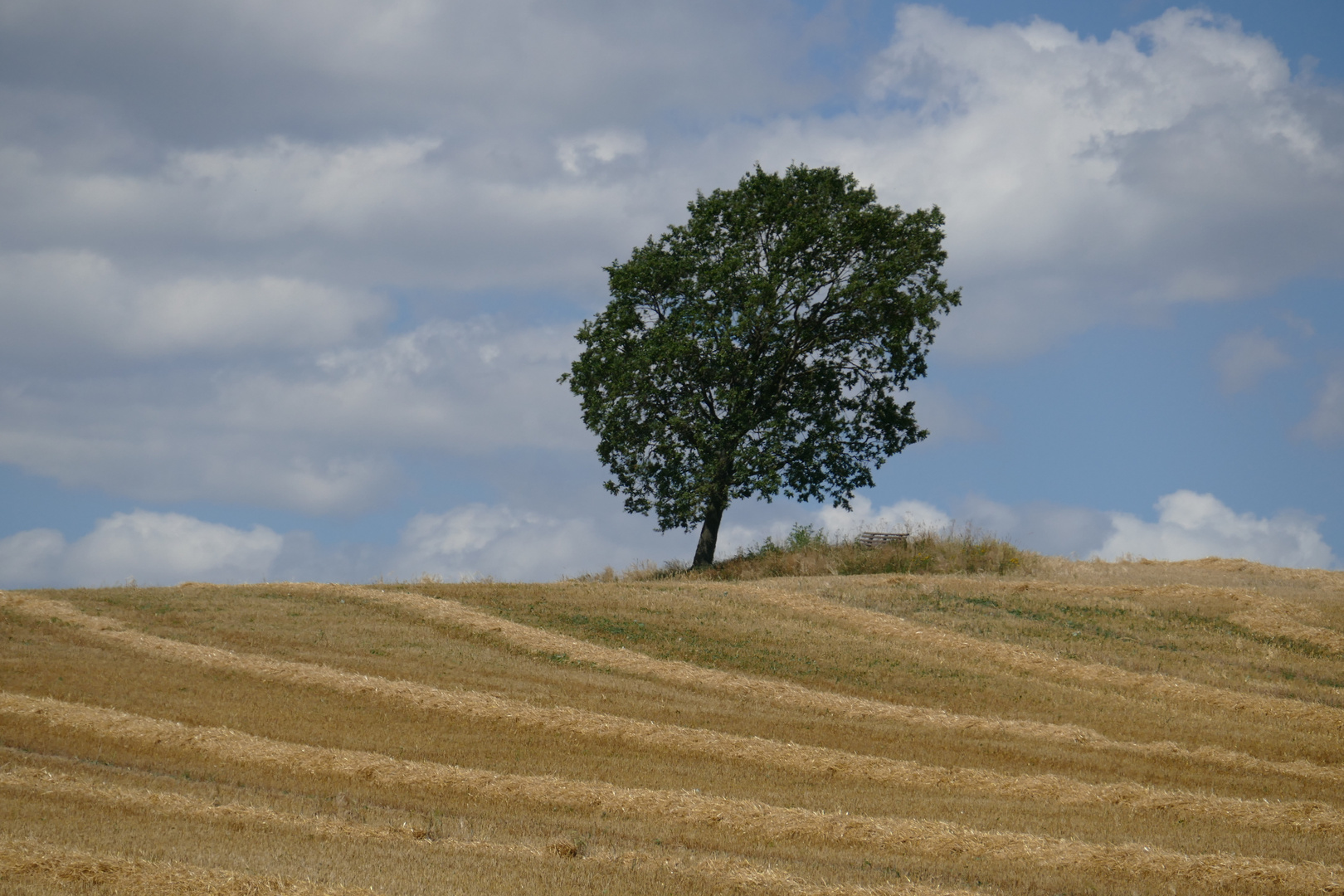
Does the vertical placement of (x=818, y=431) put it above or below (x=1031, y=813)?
above

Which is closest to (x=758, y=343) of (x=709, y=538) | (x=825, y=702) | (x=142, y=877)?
(x=709, y=538)

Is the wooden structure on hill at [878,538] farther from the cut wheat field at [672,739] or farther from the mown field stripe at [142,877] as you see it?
the mown field stripe at [142,877]

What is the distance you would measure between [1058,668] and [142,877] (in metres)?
20.9

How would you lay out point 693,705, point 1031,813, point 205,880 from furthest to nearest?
1. point 693,705
2. point 1031,813
3. point 205,880

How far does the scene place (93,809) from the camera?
492 inches

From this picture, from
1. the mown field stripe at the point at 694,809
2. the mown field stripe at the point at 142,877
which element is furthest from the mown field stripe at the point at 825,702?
the mown field stripe at the point at 142,877

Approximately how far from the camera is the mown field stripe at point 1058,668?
22.5 meters

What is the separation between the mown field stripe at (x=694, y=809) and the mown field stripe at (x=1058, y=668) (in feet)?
37.5

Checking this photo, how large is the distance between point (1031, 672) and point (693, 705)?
357 inches

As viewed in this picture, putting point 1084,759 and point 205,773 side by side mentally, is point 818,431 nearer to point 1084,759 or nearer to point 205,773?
point 1084,759

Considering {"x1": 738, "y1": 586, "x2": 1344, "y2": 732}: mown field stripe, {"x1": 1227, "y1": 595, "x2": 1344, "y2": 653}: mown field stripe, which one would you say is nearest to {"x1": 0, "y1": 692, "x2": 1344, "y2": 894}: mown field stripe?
{"x1": 738, "y1": 586, "x2": 1344, "y2": 732}: mown field stripe

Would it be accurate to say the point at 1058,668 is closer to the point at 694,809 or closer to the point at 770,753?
the point at 770,753

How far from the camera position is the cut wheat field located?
11570 millimetres

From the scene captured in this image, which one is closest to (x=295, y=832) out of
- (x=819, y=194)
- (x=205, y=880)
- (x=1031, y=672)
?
(x=205, y=880)
